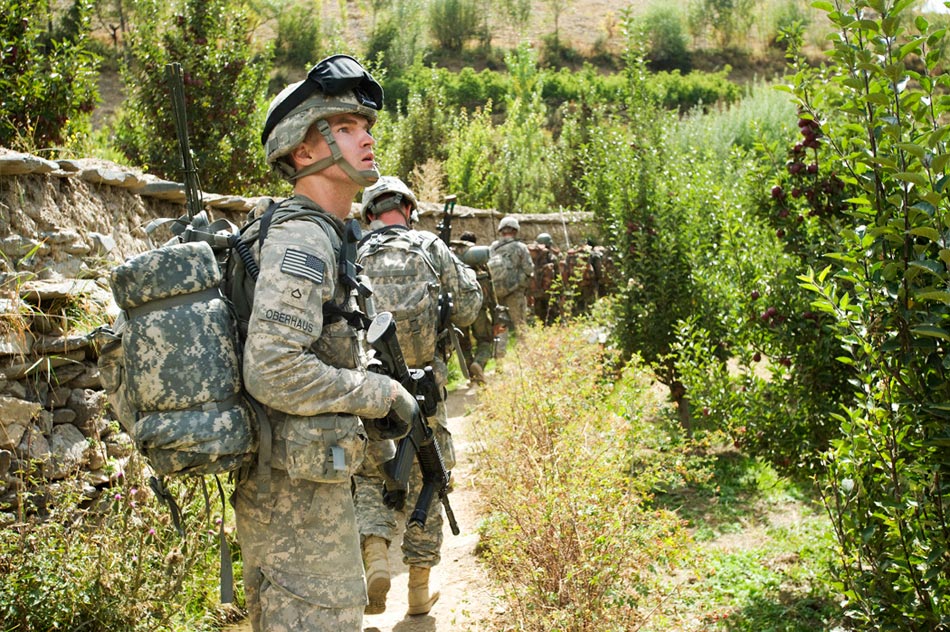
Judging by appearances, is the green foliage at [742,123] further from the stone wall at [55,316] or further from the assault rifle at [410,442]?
the assault rifle at [410,442]

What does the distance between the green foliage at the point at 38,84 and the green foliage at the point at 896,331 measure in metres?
5.04

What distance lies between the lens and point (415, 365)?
4.52 m

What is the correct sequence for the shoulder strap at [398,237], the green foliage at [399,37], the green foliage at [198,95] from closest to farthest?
the shoulder strap at [398,237] < the green foliage at [198,95] < the green foliage at [399,37]

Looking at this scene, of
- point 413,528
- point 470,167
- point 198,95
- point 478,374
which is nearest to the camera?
point 413,528

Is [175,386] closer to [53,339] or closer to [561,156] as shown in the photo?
[53,339]

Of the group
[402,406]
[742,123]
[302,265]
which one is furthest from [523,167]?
[302,265]

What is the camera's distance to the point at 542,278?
1276cm

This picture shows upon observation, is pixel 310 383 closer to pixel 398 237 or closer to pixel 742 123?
pixel 398 237

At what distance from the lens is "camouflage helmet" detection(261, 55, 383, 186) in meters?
2.71

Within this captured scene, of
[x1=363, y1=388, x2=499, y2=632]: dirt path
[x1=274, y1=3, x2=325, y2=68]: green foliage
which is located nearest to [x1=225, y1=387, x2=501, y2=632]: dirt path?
[x1=363, y1=388, x2=499, y2=632]: dirt path

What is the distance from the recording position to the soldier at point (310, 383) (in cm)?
241

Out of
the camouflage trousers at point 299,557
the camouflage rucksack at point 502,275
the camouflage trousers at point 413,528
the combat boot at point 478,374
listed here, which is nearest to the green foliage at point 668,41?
the camouflage rucksack at point 502,275

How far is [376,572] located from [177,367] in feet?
6.24

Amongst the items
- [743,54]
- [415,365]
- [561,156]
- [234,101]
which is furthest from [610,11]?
[415,365]
